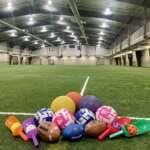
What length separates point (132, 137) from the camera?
9.82ft

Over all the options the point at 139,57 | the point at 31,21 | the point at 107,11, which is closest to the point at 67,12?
the point at 107,11

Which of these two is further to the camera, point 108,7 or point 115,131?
point 108,7

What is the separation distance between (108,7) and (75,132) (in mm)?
24668

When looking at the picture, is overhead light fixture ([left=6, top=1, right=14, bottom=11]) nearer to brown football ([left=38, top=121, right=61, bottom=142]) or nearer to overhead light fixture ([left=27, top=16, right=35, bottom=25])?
overhead light fixture ([left=27, top=16, right=35, bottom=25])

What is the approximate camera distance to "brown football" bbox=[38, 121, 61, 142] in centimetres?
276

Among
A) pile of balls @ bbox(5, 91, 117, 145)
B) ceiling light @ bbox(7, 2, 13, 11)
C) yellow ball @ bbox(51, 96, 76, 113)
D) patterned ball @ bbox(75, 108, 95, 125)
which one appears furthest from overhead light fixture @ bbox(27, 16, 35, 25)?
patterned ball @ bbox(75, 108, 95, 125)

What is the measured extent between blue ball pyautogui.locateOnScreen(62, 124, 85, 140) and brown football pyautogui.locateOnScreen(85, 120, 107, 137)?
116mm

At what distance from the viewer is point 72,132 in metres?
2.80

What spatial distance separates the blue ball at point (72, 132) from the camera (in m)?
2.80

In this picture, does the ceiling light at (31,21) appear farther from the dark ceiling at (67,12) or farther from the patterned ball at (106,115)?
the patterned ball at (106,115)

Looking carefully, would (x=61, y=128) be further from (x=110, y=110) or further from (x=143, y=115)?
(x=143, y=115)

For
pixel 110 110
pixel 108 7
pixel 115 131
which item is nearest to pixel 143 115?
pixel 110 110

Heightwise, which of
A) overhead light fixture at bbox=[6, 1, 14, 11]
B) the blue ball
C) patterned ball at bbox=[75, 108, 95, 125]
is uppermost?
overhead light fixture at bbox=[6, 1, 14, 11]

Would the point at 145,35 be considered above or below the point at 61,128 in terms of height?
above
